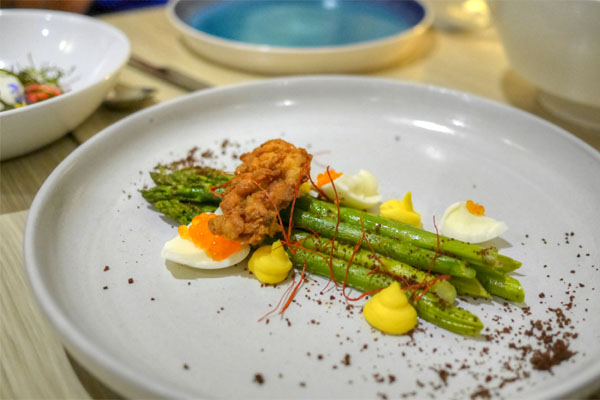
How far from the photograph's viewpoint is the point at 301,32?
414 centimetres

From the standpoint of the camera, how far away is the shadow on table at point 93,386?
1.64 meters

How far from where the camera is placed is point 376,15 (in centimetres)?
447

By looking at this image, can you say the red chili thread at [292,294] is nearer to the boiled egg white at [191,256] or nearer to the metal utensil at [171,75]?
the boiled egg white at [191,256]

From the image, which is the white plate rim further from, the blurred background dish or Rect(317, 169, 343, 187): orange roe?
Rect(317, 169, 343, 187): orange roe

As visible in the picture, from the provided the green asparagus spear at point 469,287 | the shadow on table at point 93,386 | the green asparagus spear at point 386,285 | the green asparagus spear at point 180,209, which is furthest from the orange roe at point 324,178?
the shadow on table at point 93,386

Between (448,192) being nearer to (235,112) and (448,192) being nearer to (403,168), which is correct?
(403,168)

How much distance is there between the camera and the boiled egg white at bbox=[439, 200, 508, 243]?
7.06 feet

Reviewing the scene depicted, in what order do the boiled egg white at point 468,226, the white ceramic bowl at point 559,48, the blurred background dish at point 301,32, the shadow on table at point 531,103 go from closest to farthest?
the boiled egg white at point 468,226 < the white ceramic bowl at point 559,48 < the shadow on table at point 531,103 < the blurred background dish at point 301,32

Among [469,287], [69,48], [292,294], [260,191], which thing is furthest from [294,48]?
[469,287]

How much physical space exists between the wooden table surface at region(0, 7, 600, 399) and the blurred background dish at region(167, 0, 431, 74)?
7.2 inches

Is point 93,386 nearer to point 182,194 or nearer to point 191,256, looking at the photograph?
point 191,256

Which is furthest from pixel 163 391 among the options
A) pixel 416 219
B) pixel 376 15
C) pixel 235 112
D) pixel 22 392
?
pixel 376 15

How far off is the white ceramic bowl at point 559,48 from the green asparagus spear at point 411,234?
150cm

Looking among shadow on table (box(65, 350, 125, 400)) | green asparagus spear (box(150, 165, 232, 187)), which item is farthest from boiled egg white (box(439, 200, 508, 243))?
shadow on table (box(65, 350, 125, 400))
